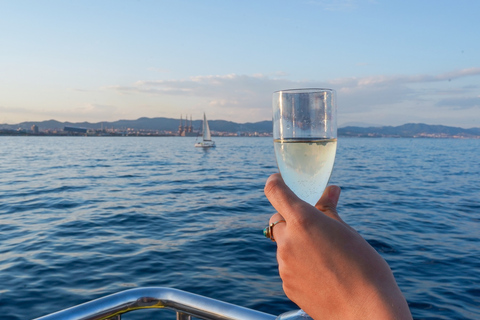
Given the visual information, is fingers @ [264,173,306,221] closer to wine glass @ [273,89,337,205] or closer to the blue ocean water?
wine glass @ [273,89,337,205]

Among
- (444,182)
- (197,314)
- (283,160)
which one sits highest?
(283,160)

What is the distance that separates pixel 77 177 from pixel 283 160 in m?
22.4

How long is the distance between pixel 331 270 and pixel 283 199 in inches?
7.1

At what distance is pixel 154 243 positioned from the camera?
8258 mm

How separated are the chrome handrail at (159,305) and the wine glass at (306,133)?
1.52 ft

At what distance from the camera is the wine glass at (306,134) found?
3.55ft

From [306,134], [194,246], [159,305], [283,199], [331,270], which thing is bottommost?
[194,246]

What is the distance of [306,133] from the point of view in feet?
3.64

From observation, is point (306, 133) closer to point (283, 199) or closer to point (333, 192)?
point (333, 192)

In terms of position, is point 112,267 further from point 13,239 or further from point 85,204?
point 85,204

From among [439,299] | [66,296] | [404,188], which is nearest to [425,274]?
[439,299]

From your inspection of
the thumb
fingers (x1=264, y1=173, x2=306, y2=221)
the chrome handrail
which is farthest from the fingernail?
the chrome handrail

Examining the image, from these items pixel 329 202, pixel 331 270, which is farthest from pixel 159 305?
pixel 331 270

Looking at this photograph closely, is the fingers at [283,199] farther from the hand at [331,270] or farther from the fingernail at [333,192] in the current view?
the fingernail at [333,192]
